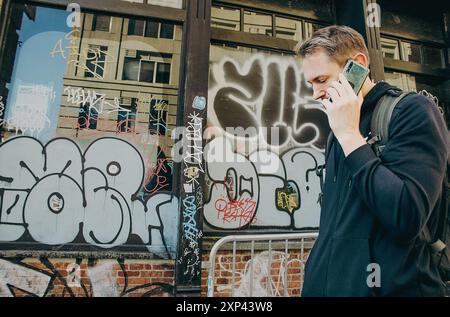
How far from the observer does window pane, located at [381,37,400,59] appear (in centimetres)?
532

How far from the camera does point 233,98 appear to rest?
4.56 metres

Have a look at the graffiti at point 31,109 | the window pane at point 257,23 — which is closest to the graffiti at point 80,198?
the graffiti at point 31,109

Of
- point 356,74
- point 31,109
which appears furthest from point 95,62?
point 356,74

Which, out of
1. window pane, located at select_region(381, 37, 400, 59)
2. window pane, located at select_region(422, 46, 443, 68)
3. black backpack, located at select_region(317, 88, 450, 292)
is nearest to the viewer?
black backpack, located at select_region(317, 88, 450, 292)

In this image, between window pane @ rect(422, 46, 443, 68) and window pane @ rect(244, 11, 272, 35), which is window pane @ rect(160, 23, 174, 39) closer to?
window pane @ rect(244, 11, 272, 35)

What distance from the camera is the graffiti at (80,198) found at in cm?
371

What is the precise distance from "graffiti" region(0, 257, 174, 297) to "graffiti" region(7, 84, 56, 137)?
155 centimetres

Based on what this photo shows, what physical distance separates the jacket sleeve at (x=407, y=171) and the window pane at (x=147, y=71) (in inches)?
145

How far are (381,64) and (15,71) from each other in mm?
5093

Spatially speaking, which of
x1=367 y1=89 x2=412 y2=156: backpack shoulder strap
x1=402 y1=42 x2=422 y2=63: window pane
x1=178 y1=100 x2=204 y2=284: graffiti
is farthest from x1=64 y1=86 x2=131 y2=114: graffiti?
x1=402 y1=42 x2=422 y2=63: window pane
